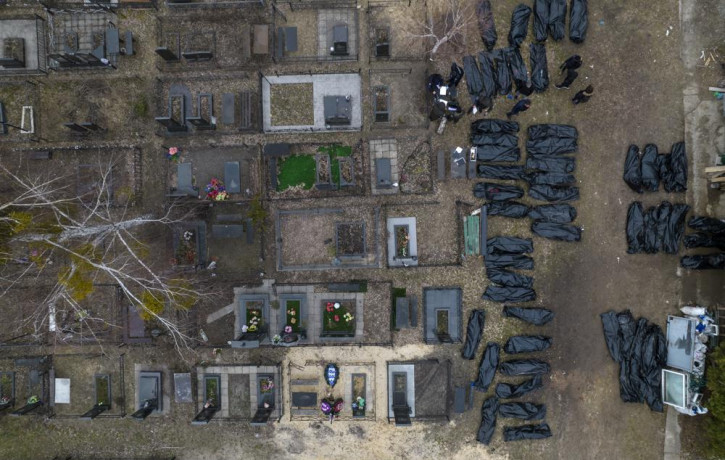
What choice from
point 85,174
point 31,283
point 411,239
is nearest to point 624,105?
point 411,239

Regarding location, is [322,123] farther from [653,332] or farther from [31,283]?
[653,332]

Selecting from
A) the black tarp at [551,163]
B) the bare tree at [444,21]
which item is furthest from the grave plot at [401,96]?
the black tarp at [551,163]

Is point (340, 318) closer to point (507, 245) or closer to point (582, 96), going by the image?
point (507, 245)

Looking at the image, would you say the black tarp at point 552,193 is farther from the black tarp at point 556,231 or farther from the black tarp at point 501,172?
the black tarp at point 556,231

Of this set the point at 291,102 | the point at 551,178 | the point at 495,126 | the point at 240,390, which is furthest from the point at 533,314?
the point at 291,102

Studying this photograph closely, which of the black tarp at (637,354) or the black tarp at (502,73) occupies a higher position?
the black tarp at (502,73)

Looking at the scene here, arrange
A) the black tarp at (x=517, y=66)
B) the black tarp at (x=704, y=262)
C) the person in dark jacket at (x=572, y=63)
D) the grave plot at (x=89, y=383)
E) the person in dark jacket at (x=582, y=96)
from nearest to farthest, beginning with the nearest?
1. the person in dark jacket at (x=572, y=63)
2. the person in dark jacket at (x=582, y=96)
3. the black tarp at (x=704, y=262)
4. the black tarp at (x=517, y=66)
5. the grave plot at (x=89, y=383)
